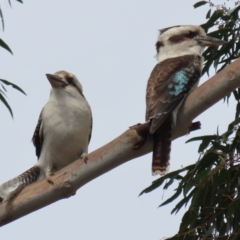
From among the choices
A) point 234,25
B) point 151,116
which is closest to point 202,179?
point 151,116

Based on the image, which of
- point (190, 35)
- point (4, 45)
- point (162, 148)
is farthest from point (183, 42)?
point (162, 148)

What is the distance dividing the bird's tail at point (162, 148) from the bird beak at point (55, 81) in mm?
763

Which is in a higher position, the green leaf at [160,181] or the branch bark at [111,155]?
the green leaf at [160,181]

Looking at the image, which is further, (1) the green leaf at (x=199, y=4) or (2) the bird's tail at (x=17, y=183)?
(1) the green leaf at (x=199, y=4)

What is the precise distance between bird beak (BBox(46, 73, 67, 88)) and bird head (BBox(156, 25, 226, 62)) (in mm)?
446

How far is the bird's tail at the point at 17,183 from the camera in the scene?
3139 mm

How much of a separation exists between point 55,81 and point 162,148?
A: 87cm

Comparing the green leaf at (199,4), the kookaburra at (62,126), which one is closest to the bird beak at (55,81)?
the kookaburra at (62,126)

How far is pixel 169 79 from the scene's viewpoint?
11.4 ft

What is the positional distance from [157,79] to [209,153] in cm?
36

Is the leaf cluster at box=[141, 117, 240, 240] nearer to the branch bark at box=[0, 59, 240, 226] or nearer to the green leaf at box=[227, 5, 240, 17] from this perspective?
the branch bark at box=[0, 59, 240, 226]

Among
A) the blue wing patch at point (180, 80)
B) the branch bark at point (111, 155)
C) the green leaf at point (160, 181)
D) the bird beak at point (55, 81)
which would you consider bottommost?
the branch bark at point (111, 155)

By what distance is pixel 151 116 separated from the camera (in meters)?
3.19

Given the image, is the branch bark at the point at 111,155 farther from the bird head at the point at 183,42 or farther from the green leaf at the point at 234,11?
the green leaf at the point at 234,11
